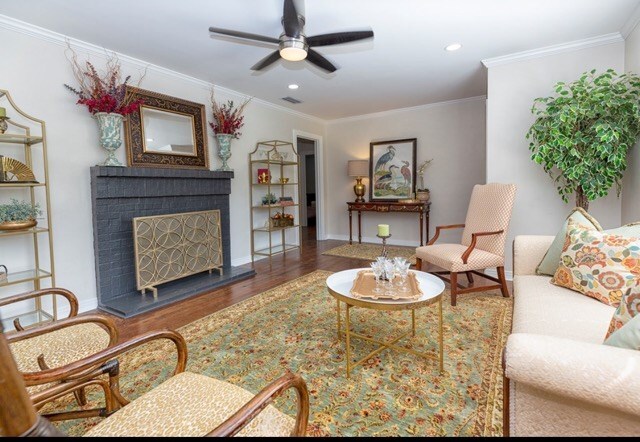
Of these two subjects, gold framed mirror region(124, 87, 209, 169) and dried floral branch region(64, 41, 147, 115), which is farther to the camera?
gold framed mirror region(124, 87, 209, 169)

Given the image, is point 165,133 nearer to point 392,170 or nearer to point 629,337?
point 392,170

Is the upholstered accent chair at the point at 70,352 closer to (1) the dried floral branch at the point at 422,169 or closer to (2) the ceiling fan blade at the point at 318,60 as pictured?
(2) the ceiling fan blade at the point at 318,60

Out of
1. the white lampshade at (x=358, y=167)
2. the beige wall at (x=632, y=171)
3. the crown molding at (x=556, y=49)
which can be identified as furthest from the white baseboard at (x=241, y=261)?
the beige wall at (x=632, y=171)

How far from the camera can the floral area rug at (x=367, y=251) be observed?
16.1 ft

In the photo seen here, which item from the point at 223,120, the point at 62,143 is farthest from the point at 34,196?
the point at 223,120

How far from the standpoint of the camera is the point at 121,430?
898mm

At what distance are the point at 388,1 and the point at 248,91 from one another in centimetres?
255

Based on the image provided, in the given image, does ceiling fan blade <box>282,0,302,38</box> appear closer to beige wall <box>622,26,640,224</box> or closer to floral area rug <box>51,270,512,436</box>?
floral area rug <box>51,270,512,436</box>

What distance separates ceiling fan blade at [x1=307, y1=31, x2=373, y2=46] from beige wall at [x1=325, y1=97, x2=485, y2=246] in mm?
3423

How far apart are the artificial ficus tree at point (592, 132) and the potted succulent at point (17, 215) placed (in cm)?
416

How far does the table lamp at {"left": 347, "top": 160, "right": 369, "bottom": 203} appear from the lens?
231 inches

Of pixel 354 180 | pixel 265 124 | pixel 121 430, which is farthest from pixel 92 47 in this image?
pixel 354 180

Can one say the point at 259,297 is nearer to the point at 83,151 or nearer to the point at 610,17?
the point at 83,151

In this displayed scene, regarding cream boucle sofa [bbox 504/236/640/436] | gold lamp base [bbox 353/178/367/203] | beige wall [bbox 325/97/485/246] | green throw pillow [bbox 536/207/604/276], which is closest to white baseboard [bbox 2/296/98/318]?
cream boucle sofa [bbox 504/236/640/436]
